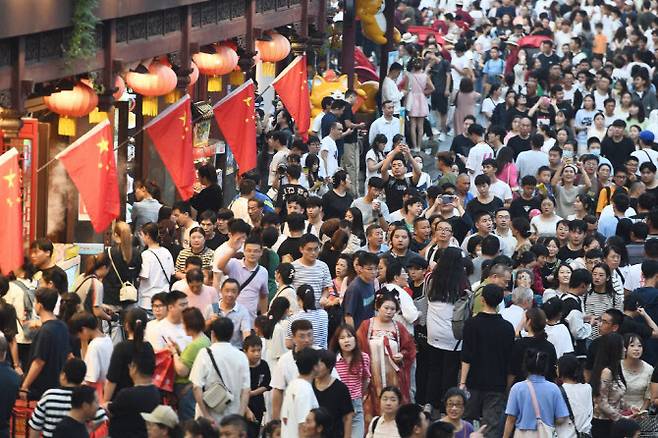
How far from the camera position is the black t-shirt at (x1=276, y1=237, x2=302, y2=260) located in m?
17.4

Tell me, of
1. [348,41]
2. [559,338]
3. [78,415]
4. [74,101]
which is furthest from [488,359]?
[348,41]

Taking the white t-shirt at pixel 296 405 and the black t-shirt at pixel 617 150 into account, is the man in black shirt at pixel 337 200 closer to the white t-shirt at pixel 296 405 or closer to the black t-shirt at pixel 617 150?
the black t-shirt at pixel 617 150

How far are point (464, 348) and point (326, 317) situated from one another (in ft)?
3.93

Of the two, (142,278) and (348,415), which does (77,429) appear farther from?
(142,278)

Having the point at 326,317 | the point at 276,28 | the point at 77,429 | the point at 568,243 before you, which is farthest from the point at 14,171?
the point at 276,28

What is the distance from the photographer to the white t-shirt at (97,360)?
13.8m

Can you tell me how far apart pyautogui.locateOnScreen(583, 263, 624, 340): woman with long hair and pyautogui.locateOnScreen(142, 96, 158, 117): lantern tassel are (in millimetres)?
7251

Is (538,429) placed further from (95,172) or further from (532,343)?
(95,172)

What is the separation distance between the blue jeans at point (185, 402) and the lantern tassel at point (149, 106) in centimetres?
845

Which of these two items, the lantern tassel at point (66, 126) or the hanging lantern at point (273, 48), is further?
the hanging lantern at point (273, 48)

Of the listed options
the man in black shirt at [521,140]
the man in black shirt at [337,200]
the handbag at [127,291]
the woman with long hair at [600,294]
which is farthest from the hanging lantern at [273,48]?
the woman with long hair at [600,294]

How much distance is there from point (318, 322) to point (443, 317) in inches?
53.6

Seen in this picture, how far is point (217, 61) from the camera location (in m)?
22.9

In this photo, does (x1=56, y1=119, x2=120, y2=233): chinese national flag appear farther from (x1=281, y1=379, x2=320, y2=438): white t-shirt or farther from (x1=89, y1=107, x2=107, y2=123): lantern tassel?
(x1=281, y1=379, x2=320, y2=438): white t-shirt
